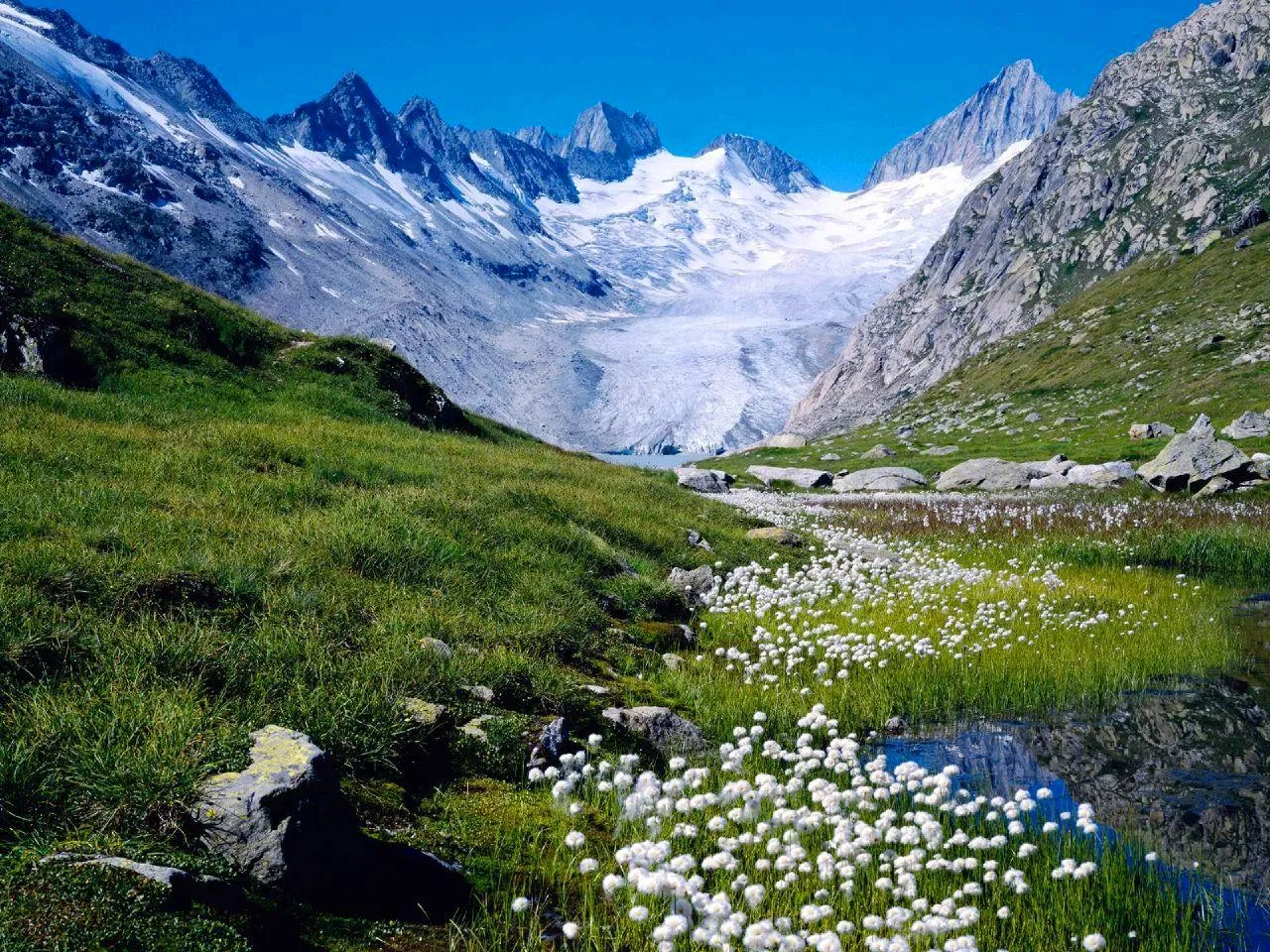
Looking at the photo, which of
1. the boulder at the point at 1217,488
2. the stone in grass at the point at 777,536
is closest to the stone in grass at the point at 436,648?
the stone in grass at the point at 777,536

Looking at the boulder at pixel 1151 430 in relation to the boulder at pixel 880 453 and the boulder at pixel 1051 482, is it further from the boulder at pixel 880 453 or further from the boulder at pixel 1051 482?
the boulder at pixel 880 453

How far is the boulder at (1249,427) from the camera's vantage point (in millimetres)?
42500

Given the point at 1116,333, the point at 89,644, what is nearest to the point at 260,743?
the point at 89,644

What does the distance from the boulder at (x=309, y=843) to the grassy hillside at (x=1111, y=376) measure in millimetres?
49307

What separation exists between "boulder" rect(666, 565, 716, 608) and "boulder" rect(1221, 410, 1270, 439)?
42.6 meters

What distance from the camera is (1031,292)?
126 m

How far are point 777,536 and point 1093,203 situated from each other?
134 m

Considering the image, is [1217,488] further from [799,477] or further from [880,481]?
[799,477]

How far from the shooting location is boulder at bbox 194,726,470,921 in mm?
4242

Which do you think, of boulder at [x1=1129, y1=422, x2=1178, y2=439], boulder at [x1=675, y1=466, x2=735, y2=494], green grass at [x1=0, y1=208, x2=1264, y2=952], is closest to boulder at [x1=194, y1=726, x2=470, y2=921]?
green grass at [x1=0, y1=208, x2=1264, y2=952]

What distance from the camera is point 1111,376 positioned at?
245 feet

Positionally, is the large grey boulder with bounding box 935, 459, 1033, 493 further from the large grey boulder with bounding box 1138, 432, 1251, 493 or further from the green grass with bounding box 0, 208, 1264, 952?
the green grass with bounding box 0, 208, 1264, 952

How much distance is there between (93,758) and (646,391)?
560ft

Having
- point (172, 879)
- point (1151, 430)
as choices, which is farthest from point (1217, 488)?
point (172, 879)
